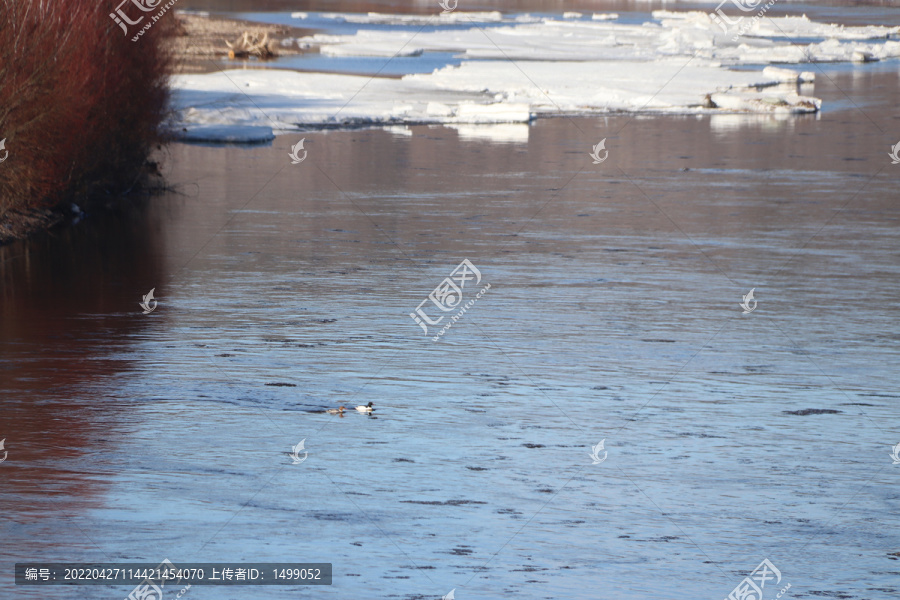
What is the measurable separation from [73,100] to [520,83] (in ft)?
79.8

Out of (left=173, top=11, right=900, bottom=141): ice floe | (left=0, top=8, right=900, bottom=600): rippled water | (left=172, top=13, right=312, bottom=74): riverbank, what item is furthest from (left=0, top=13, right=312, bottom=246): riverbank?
(left=173, top=11, right=900, bottom=141): ice floe

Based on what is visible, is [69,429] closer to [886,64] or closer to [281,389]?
[281,389]

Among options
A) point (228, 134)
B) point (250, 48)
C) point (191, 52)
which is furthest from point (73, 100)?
point (250, 48)

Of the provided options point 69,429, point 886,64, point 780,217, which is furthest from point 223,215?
point 886,64

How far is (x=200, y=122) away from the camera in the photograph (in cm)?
2866

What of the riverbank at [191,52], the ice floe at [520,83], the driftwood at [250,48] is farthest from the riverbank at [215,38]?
the ice floe at [520,83]

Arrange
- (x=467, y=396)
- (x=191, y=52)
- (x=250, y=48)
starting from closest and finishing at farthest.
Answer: (x=467, y=396)
(x=191, y=52)
(x=250, y=48)

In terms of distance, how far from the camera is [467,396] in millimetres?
9188

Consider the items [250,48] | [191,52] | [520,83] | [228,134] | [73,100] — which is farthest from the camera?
[250,48]

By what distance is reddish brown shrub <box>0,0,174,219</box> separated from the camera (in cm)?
1467

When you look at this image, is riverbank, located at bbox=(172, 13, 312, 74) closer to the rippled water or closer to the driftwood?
the driftwood

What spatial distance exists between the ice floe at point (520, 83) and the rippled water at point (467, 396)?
9.28 m

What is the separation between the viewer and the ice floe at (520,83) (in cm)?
3117

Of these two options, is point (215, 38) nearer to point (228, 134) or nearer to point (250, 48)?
point (250, 48)
